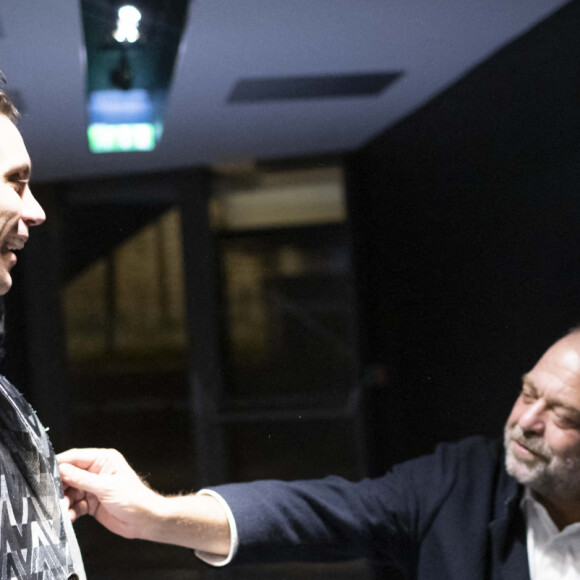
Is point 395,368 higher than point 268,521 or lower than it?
higher

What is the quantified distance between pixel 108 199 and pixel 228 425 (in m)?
0.51

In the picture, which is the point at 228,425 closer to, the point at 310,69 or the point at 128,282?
the point at 128,282

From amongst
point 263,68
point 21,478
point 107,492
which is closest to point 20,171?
point 21,478

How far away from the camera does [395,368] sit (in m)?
1.59

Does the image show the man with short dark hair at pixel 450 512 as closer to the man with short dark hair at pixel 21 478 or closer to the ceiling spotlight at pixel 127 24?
the man with short dark hair at pixel 21 478

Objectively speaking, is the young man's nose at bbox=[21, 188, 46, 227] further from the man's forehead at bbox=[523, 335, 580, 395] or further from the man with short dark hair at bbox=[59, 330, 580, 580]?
the man's forehead at bbox=[523, 335, 580, 395]

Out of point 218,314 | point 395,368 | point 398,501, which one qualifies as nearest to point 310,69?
point 218,314

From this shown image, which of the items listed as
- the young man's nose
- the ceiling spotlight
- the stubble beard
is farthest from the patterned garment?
the stubble beard

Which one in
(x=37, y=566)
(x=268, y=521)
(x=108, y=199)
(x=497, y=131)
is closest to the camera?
(x=37, y=566)

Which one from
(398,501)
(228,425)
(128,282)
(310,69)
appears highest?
(310,69)

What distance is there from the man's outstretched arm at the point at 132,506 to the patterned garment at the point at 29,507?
95 mm

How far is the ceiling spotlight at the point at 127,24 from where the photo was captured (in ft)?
4.49

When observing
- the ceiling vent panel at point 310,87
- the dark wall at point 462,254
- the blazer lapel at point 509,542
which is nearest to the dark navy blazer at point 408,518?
the blazer lapel at point 509,542

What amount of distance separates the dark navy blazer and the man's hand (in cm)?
18
